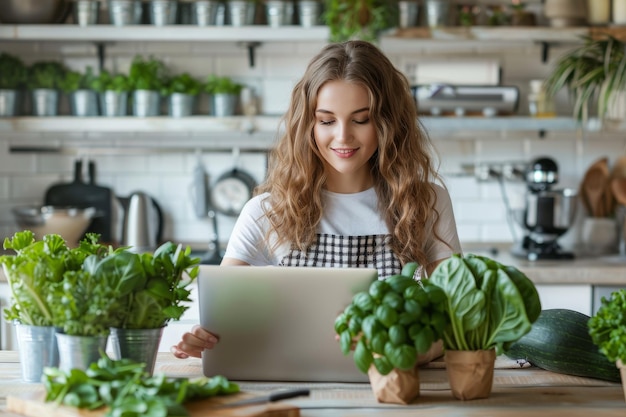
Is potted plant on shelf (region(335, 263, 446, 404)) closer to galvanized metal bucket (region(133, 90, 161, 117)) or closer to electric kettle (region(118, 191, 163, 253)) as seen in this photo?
electric kettle (region(118, 191, 163, 253))

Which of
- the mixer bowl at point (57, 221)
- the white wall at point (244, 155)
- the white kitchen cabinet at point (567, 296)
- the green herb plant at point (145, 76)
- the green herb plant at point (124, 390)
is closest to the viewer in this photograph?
the green herb plant at point (124, 390)

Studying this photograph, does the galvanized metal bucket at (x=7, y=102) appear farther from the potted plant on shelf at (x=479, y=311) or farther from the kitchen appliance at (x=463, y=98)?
the potted plant on shelf at (x=479, y=311)

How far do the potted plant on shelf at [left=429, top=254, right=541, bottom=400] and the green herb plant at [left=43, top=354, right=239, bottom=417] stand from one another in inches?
15.9

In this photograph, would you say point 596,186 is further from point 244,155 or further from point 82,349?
point 82,349

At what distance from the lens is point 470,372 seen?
5.70 feet

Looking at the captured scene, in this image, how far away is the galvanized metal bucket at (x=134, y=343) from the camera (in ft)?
5.70

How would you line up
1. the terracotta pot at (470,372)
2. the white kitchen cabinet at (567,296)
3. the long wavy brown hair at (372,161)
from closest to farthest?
the terracotta pot at (470,372), the long wavy brown hair at (372,161), the white kitchen cabinet at (567,296)

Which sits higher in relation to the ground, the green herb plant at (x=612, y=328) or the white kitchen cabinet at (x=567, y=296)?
the green herb plant at (x=612, y=328)

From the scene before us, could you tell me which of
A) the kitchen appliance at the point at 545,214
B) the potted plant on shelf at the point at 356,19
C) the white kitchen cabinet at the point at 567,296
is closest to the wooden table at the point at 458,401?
the white kitchen cabinet at the point at 567,296

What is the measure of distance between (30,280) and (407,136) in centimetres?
109

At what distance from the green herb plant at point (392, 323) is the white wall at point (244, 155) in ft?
9.61

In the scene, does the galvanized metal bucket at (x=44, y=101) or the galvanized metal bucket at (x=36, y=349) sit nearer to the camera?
the galvanized metal bucket at (x=36, y=349)

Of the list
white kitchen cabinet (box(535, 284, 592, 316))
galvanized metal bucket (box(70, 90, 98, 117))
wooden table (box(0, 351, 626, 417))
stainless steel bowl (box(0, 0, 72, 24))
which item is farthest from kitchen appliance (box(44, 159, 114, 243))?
wooden table (box(0, 351, 626, 417))

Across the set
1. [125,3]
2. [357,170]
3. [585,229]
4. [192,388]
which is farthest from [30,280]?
[585,229]
